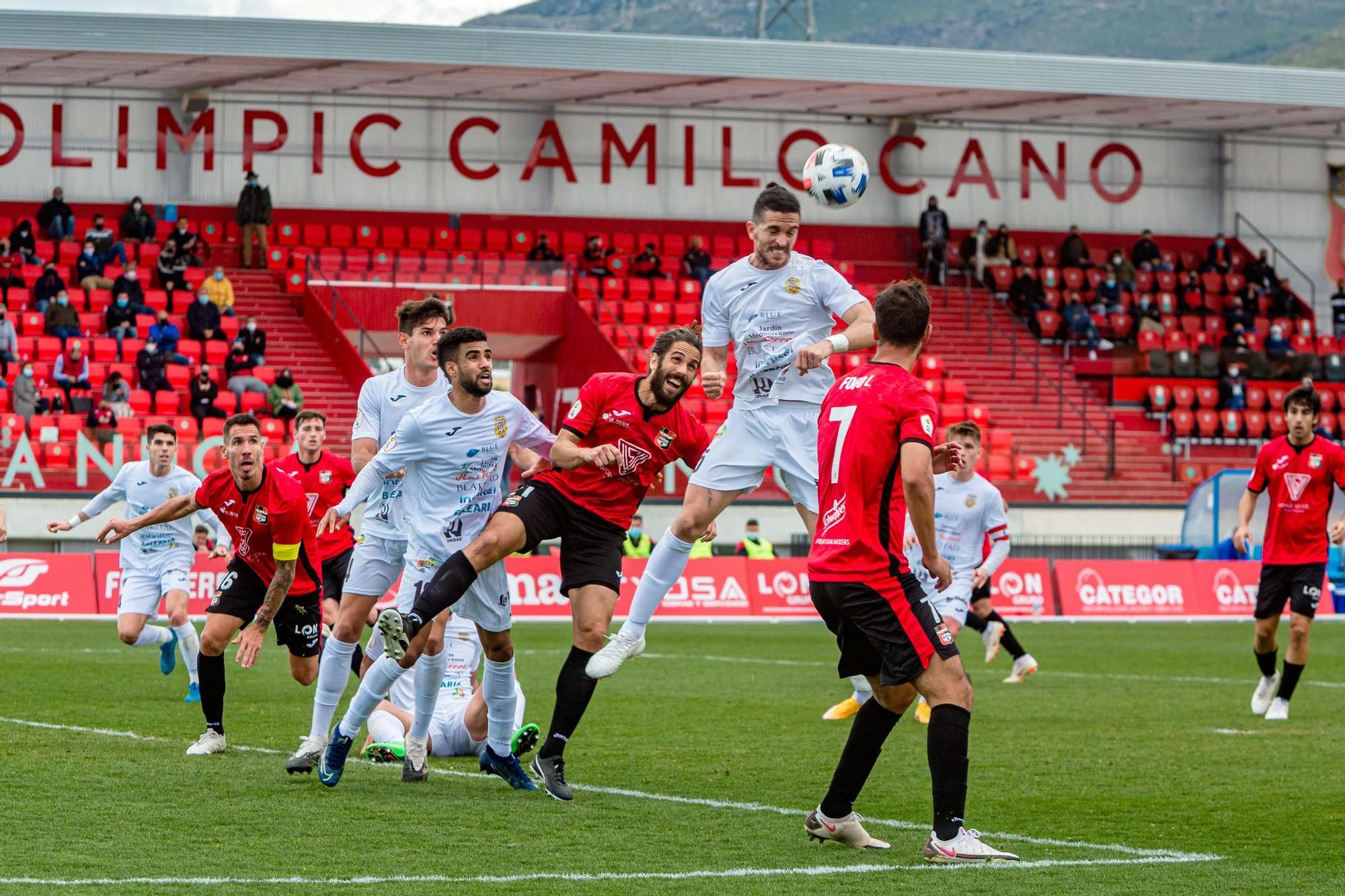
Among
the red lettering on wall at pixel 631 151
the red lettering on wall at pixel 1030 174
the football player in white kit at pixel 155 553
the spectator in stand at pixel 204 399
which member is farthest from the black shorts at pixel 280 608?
the red lettering on wall at pixel 1030 174

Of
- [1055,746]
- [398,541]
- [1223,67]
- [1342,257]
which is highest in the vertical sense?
[1223,67]

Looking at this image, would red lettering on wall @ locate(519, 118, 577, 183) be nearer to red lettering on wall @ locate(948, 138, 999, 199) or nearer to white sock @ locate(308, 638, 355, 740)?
red lettering on wall @ locate(948, 138, 999, 199)

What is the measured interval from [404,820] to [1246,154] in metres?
40.8

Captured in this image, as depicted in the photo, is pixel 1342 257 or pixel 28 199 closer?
pixel 28 199

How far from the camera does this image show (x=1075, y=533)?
31.6m

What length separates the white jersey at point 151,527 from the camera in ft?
49.4

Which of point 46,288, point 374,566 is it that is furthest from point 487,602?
point 46,288

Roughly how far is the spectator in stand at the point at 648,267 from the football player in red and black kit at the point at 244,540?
1059 inches

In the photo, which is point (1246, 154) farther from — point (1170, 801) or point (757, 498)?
point (1170, 801)

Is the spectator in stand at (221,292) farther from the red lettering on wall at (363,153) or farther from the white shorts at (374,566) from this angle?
the white shorts at (374,566)

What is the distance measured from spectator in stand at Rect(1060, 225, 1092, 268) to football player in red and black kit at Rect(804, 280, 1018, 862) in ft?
116

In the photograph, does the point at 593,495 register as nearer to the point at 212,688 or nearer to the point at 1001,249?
the point at 212,688

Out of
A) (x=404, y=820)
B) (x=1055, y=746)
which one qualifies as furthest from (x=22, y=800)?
(x=1055, y=746)

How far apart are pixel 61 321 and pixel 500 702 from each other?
2537 centimetres
